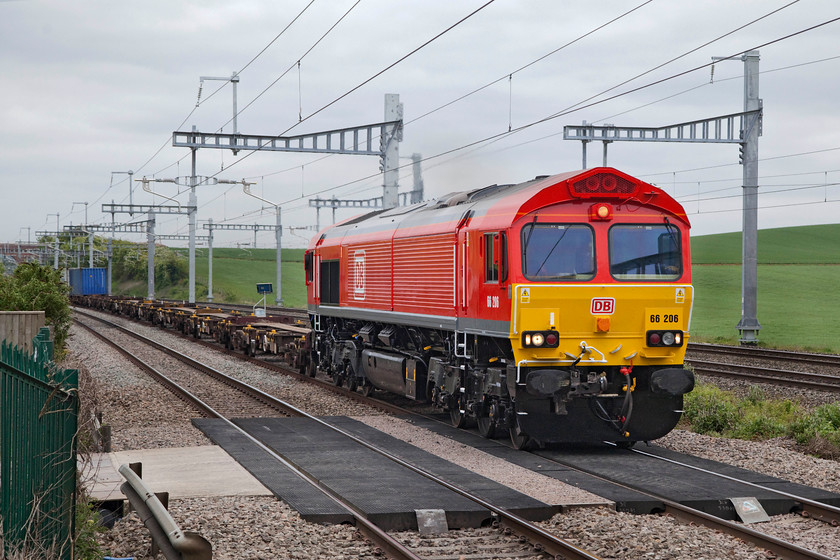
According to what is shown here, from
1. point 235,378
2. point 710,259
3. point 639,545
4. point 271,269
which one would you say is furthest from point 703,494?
point 271,269

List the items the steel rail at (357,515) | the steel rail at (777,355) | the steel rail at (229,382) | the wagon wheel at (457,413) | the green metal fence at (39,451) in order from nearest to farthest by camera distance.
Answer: the green metal fence at (39,451) → the steel rail at (357,515) → the wagon wheel at (457,413) → the steel rail at (229,382) → the steel rail at (777,355)

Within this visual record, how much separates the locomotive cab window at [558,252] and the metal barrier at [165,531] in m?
6.57

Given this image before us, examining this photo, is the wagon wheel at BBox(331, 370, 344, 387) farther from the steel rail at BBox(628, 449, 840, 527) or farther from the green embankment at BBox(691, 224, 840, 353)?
the green embankment at BBox(691, 224, 840, 353)

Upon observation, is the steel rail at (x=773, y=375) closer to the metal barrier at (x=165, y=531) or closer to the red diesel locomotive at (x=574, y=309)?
the red diesel locomotive at (x=574, y=309)

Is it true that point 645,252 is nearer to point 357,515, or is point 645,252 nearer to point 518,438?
point 518,438

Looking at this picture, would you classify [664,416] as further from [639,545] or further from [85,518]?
[85,518]

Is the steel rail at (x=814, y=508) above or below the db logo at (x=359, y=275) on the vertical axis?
below

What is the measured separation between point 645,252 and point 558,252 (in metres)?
1.27

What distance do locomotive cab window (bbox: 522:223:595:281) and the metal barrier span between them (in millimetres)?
6574

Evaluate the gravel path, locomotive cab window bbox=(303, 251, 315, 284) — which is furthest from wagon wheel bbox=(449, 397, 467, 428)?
locomotive cab window bbox=(303, 251, 315, 284)

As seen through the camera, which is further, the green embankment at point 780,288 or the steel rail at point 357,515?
the green embankment at point 780,288

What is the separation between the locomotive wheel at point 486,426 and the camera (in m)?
13.8

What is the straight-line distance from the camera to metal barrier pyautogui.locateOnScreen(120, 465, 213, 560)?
17.4 ft

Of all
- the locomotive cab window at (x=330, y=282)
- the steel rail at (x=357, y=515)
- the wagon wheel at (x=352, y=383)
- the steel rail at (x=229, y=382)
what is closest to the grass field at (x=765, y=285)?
the locomotive cab window at (x=330, y=282)
